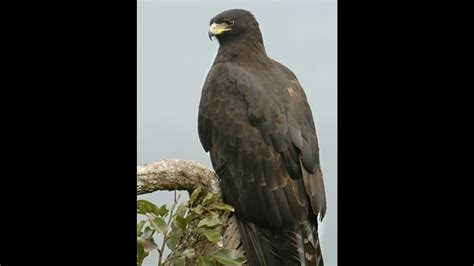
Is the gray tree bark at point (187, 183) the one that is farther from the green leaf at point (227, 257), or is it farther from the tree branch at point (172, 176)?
the green leaf at point (227, 257)

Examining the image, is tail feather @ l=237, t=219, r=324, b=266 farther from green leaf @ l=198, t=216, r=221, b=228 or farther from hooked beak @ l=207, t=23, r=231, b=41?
hooked beak @ l=207, t=23, r=231, b=41

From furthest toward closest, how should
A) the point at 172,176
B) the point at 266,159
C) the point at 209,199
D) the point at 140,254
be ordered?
1. the point at 266,159
2. the point at 172,176
3. the point at 209,199
4. the point at 140,254

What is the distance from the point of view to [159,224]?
3023mm

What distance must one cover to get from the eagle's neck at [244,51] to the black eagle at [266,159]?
0.15m

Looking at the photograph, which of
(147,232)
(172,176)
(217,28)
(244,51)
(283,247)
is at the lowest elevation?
(283,247)

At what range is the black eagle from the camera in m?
3.76

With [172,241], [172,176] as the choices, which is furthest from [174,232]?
[172,176]

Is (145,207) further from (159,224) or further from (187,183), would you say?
(187,183)

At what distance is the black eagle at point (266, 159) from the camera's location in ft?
12.3

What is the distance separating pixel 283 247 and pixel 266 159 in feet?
1.61

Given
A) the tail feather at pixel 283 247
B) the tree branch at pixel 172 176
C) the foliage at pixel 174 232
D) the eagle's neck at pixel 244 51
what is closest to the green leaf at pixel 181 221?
the foliage at pixel 174 232

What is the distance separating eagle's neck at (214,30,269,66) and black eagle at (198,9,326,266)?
149mm
